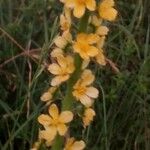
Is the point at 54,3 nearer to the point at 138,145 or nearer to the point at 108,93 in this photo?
the point at 108,93

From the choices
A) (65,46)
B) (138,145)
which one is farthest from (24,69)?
(65,46)

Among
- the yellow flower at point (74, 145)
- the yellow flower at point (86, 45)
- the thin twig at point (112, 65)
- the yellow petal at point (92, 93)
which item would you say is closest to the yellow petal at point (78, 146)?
the yellow flower at point (74, 145)

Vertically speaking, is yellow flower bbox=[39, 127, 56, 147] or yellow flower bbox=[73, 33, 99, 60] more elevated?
yellow flower bbox=[73, 33, 99, 60]

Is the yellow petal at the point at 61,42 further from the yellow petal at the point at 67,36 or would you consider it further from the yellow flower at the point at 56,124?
the yellow flower at the point at 56,124

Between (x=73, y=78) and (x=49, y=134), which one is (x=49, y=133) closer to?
(x=49, y=134)

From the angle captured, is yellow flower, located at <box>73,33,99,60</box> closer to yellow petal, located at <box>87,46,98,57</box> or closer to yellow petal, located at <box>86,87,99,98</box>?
yellow petal, located at <box>87,46,98,57</box>

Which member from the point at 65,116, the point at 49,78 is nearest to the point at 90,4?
the point at 65,116

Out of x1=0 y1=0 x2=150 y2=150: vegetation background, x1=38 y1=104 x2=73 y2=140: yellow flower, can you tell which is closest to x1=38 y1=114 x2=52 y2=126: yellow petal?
x1=38 y1=104 x2=73 y2=140: yellow flower
